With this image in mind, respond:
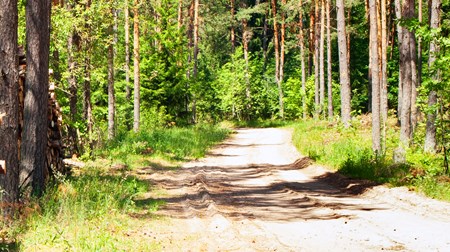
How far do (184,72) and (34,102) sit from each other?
2455cm

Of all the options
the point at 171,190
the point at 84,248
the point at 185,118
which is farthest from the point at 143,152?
the point at 84,248

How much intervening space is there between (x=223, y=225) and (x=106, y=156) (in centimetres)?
1201

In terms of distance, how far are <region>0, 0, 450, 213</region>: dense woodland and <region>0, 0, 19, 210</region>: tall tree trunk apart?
18mm

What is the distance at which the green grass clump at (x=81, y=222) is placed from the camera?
8203 millimetres

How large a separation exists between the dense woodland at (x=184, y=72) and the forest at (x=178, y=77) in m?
0.04

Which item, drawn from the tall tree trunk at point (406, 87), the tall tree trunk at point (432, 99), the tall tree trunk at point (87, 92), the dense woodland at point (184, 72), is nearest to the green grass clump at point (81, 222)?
the dense woodland at point (184, 72)

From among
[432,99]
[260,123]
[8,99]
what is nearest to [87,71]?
[8,99]

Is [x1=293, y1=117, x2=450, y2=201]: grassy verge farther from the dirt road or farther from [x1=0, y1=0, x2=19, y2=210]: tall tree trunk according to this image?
[x1=0, y1=0, x2=19, y2=210]: tall tree trunk

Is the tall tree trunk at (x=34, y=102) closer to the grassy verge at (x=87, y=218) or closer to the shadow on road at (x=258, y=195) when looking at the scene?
the grassy verge at (x=87, y=218)

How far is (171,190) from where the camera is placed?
15.8 m

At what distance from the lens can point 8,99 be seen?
10.5 m

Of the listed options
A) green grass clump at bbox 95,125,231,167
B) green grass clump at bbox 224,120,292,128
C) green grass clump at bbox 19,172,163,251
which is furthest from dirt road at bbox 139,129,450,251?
green grass clump at bbox 224,120,292,128

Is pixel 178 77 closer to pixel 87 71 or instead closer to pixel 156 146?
pixel 156 146

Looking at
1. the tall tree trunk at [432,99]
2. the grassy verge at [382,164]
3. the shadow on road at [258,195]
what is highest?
the tall tree trunk at [432,99]
